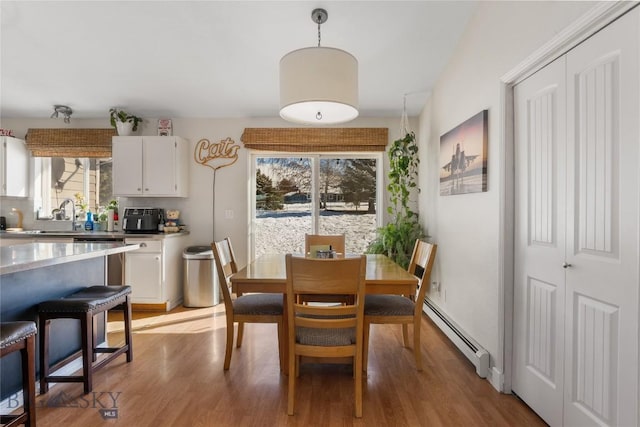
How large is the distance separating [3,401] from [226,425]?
1.21 metres

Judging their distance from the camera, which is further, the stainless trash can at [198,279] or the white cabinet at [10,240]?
the stainless trash can at [198,279]

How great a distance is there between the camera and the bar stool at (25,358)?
4.97ft

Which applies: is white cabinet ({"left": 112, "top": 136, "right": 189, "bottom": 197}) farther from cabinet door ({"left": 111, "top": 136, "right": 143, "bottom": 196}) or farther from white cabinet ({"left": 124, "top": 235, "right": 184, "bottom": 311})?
white cabinet ({"left": 124, "top": 235, "right": 184, "bottom": 311})

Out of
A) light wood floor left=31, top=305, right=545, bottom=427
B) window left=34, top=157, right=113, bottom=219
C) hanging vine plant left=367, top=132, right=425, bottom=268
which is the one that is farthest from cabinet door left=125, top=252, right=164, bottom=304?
hanging vine plant left=367, top=132, right=425, bottom=268

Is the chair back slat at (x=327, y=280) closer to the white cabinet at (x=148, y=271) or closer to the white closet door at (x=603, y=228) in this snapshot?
the white closet door at (x=603, y=228)

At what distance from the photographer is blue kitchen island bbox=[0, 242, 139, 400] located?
1850 mm

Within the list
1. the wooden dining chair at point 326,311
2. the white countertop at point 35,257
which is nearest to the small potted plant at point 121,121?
the white countertop at point 35,257

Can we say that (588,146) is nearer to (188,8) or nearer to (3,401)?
(188,8)

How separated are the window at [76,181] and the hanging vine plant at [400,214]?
3.51 meters

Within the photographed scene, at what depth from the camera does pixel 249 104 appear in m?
4.05

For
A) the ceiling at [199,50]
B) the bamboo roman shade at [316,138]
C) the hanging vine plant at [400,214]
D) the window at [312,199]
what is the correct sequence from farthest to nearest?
the window at [312,199] → the bamboo roman shade at [316,138] → the hanging vine plant at [400,214] → the ceiling at [199,50]

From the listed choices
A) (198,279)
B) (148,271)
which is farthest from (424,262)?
(148,271)

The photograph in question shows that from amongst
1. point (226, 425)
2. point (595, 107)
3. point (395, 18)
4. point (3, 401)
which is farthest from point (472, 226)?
point (3, 401)

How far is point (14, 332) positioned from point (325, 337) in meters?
1.43
